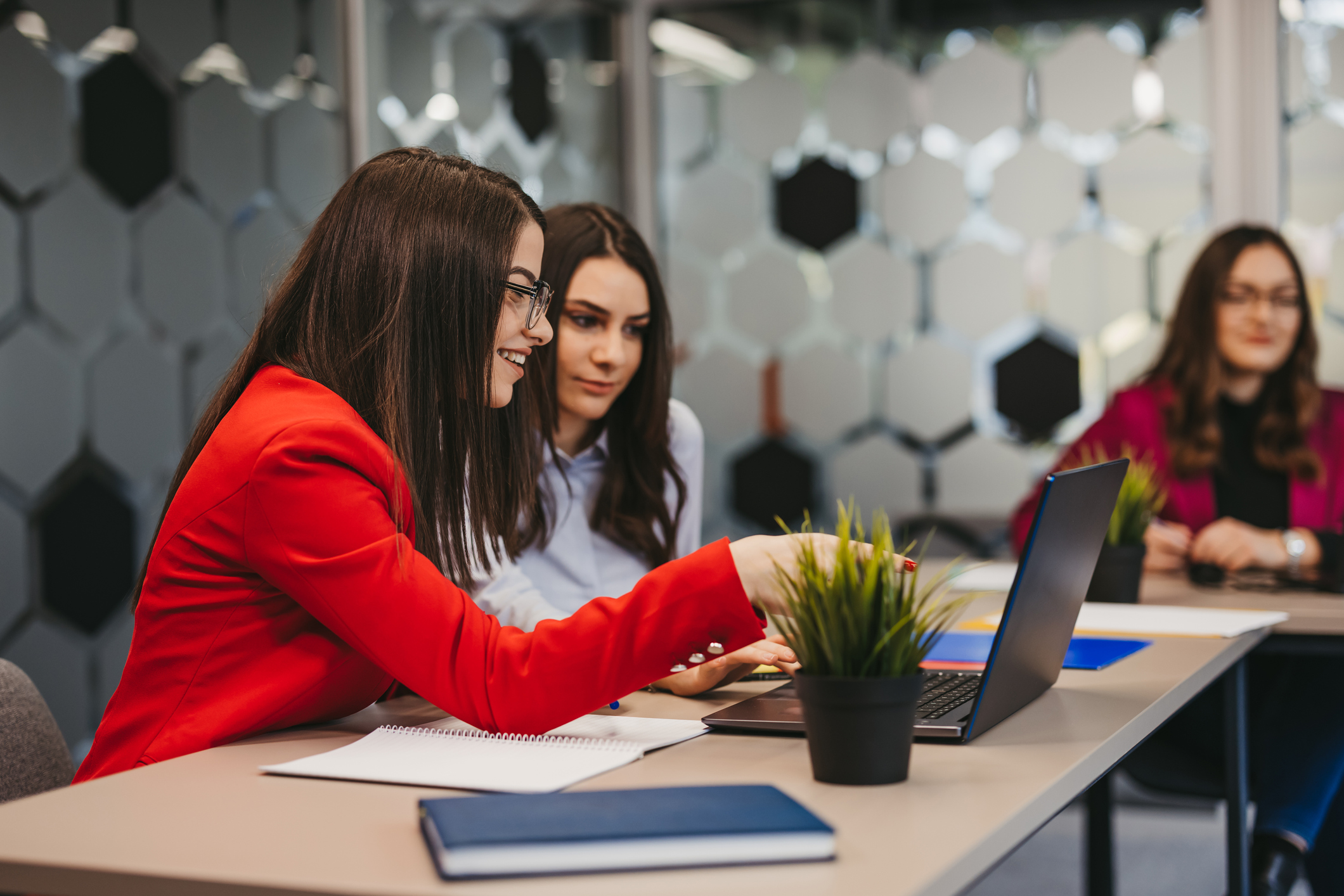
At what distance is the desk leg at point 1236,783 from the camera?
6.43 ft

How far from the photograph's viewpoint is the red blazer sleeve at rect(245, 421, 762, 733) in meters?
1.19

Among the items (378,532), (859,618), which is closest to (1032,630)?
(859,618)

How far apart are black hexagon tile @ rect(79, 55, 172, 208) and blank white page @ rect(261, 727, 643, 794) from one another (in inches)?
64.0

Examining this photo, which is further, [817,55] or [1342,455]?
[817,55]

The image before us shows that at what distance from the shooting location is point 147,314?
2510 mm

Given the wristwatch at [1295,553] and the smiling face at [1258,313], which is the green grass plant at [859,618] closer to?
the wristwatch at [1295,553]

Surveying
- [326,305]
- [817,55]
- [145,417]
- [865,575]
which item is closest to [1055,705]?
[865,575]

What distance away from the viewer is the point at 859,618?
3.34 feet

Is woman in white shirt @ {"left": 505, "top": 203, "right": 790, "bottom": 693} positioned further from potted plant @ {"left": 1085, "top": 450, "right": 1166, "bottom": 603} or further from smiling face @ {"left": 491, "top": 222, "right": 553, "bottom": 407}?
potted plant @ {"left": 1085, "top": 450, "right": 1166, "bottom": 603}

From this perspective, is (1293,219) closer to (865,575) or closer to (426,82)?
(426,82)

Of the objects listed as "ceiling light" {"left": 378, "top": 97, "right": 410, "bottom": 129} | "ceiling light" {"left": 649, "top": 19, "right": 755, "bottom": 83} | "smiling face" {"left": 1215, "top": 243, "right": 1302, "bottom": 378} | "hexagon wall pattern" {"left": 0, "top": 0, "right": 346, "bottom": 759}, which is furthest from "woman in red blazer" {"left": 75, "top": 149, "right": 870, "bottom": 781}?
"ceiling light" {"left": 649, "top": 19, "right": 755, "bottom": 83}

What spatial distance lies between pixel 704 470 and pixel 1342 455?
187 centimetres

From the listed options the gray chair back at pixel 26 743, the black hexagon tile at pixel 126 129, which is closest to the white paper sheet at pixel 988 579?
the gray chair back at pixel 26 743

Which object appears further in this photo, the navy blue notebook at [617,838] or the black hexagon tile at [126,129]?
the black hexagon tile at [126,129]
